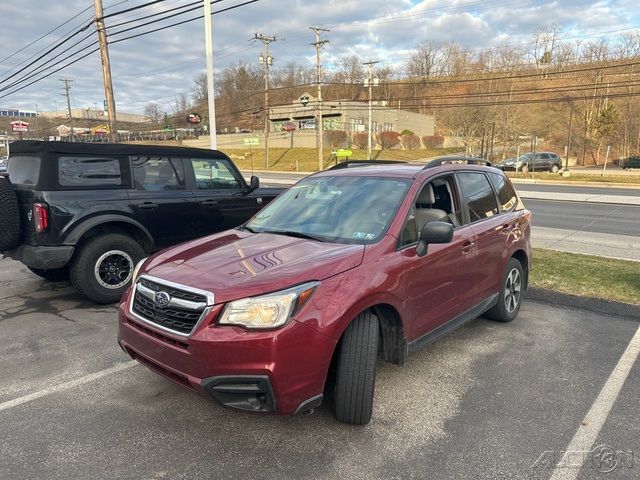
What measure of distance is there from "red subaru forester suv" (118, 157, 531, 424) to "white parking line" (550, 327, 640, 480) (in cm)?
111

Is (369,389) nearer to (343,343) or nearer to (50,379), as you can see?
(343,343)

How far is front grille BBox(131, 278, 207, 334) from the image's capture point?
2.67m

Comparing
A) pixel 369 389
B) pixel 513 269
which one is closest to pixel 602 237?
pixel 513 269

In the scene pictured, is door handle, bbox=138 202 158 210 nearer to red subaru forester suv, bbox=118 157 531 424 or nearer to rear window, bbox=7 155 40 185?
rear window, bbox=7 155 40 185

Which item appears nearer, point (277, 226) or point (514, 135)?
point (277, 226)

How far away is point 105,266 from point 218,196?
1900 millimetres

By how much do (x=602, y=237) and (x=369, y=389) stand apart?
10.5 metres

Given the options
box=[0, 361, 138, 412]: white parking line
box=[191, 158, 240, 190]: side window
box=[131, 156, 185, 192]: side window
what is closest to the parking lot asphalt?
box=[0, 361, 138, 412]: white parking line

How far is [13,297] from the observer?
5.94 metres

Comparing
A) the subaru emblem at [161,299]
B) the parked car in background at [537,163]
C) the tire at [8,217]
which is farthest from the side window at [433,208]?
the parked car in background at [537,163]

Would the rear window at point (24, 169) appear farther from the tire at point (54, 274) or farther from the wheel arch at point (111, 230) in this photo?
the tire at point (54, 274)

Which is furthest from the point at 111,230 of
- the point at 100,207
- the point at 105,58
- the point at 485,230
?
the point at 105,58

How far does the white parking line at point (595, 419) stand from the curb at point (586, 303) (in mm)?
1152

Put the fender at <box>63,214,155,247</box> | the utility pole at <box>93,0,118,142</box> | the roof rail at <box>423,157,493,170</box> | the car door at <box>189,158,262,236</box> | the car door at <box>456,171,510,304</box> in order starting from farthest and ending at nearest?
the utility pole at <box>93,0,118,142</box>
the car door at <box>189,158,262,236</box>
the fender at <box>63,214,155,247</box>
the car door at <box>456,171,510,304</box>
the roof rail at <box>423,157,493,170</box>
